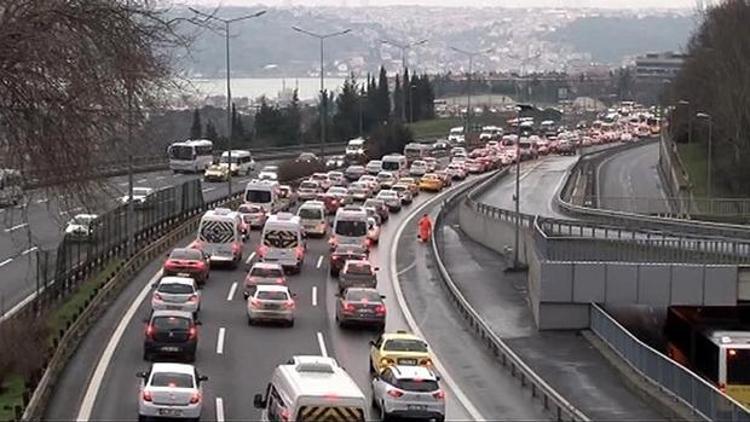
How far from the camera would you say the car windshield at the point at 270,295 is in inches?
1683

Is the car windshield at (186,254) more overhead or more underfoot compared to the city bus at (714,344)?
more overhead

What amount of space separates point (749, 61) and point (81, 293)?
63517mm

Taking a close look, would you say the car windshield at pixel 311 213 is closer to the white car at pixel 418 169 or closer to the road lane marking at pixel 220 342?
the road lane marking at pixel 220 342

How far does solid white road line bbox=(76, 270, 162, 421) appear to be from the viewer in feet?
101

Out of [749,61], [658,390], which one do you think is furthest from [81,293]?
[749,61]

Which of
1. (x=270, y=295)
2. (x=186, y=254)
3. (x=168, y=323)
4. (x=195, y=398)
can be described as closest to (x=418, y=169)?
(x=186, y=254)

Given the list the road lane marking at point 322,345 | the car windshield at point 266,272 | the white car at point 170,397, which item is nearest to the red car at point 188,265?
the car windshield at point 266,272

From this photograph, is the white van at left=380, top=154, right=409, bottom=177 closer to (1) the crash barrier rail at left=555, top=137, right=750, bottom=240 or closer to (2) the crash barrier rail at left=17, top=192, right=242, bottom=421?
(1) the crash barrier rail at left=555, top=137, right=750, bottom=240

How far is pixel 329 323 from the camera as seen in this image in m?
44.2

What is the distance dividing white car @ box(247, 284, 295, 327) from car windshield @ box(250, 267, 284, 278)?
15.8 feet

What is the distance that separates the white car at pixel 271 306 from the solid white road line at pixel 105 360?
3.41 m

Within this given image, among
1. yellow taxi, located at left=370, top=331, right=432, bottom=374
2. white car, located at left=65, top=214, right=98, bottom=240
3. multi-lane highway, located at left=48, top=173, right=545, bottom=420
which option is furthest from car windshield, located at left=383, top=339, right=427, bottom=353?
white car, located at left=65, top=214, right=98, bottom=240

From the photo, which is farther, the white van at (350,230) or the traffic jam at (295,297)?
the white van at (350,230)

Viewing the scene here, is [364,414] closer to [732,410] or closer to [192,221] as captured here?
[732,410]
